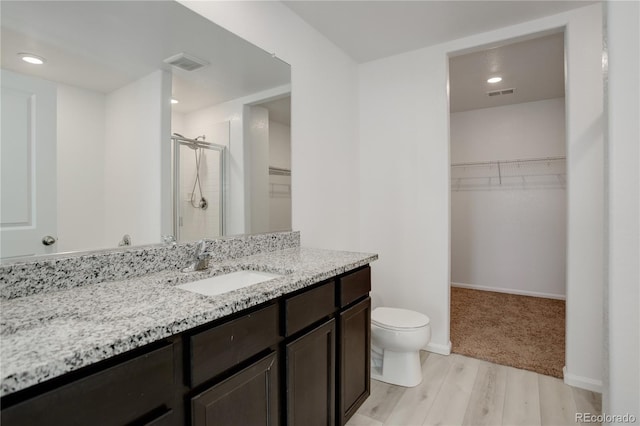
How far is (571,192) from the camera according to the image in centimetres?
216

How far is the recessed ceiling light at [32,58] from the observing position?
3.48 ft

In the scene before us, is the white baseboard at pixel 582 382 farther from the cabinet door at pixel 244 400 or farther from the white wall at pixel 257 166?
the white wall at pixel 257 166

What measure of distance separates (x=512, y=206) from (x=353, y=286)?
355cm

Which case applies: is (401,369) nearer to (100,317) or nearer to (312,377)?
(312,377)

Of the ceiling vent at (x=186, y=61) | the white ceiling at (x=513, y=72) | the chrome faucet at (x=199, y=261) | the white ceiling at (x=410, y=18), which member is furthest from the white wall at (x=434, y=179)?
the chrome faucet at (x=199, y=261)

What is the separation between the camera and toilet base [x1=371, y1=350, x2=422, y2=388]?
216 cm

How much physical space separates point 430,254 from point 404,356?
2.84ft

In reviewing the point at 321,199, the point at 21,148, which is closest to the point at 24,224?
the point at 21,148

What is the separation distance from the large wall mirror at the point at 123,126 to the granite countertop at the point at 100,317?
253 mm

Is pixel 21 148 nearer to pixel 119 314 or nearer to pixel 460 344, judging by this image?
pixel 119 314

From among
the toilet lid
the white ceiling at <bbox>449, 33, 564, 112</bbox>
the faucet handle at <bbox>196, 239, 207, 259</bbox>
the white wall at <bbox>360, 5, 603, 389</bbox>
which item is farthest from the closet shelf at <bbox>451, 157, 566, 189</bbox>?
the faucet handle at <bbox>196, 239, 207, 259</bbox>

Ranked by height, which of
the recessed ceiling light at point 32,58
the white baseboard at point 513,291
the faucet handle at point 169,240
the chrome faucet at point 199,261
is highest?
the recessed ceiling light at point 32,58

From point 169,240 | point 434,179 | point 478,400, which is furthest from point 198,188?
point 478,400

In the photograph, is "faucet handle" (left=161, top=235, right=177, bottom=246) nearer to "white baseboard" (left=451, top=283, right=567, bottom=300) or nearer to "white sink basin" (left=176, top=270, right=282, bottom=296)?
"white sink basin" (left=176, top=270, right=282, bottom=296)
